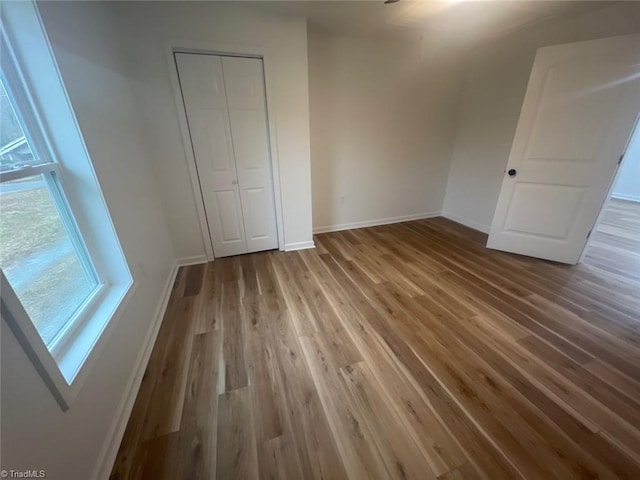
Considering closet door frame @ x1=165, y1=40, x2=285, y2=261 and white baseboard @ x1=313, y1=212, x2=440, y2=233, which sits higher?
closet door frame @ x1=165, y1=40, x2=285, y2=261

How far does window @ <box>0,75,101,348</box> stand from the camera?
988 millimetres

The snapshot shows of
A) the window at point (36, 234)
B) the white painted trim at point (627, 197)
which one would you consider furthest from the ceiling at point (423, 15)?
the white painted trim at point (627, 197)

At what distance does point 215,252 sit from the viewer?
9.73 feet

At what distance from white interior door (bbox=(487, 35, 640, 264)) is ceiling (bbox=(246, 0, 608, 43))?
0.45 meters

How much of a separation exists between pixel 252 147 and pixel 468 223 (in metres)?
3.38

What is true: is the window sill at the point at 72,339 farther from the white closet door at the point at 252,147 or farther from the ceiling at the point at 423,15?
the ceiling at the point at 423,15

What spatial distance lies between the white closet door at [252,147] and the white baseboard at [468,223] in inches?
118

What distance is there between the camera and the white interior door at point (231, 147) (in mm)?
2381

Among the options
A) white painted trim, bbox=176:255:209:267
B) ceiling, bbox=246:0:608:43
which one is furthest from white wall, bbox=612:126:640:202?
white painted trim, bbox=176:255:209:267

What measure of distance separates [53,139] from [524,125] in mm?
3795

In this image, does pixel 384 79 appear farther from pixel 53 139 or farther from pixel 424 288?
pixel 53 139

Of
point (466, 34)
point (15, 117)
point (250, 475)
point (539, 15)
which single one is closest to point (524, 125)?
point (539, 15)

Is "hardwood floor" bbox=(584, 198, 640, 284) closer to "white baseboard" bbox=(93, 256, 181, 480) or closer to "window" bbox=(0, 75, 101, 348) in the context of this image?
"white baseboard" bbox=(93, 256, 181, 480)

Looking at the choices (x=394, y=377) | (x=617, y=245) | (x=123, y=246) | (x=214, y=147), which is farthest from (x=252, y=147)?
Answer: (x=617, y=245)
